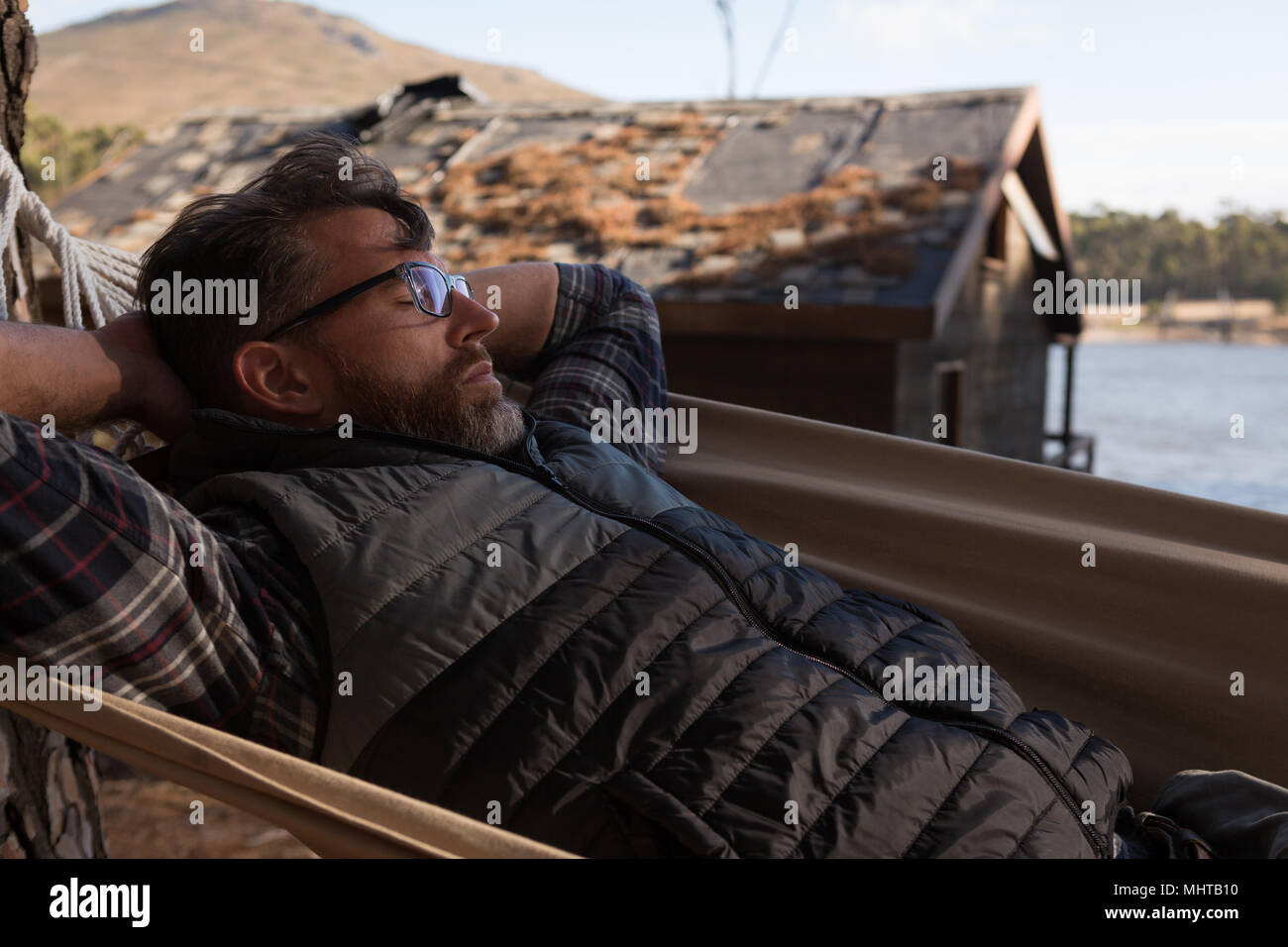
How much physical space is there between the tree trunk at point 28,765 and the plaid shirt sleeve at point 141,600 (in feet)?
2.45

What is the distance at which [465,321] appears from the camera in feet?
4.58

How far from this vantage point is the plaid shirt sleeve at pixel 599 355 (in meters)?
1.65

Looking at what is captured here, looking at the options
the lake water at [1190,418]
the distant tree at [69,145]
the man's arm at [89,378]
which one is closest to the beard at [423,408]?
the man's arm at [89,378]

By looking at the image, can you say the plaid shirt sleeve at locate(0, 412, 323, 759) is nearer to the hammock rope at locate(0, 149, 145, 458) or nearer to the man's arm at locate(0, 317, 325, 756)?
the man's arm at locate(0, 317, 325, 756)

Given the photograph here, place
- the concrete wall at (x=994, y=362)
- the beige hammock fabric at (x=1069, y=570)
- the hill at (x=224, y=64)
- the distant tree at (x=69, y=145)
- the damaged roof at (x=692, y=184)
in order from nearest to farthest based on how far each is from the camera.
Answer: the beige hammock fabric at (x=1069, y=570) < the damaged roof at (x=692, y=184) < the concrete wall at (x=994, y=362) < the distant tree at (x=69, y=145) < the hill at (x=224, y=64)

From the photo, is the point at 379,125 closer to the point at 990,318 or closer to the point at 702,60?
the point at 990,318

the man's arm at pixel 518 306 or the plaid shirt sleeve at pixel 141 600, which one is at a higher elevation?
the man's arm at pixel 518 306

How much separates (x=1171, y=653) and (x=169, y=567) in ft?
4.31

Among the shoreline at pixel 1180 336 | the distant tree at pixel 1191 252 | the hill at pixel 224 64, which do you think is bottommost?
the shoreline at pixel 1180 336

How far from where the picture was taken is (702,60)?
18188 mm

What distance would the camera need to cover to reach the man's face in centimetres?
133

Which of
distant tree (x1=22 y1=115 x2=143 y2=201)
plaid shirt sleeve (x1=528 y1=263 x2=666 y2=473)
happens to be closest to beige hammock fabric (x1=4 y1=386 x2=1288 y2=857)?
plaid shirt sleeve (x1=528 y1=263 x2=666 y2=473)

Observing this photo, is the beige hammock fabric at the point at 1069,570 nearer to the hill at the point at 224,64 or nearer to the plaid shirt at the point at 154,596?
the plaid shirt at the point at 154,596

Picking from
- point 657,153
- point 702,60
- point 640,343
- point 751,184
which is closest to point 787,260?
point 751,184
